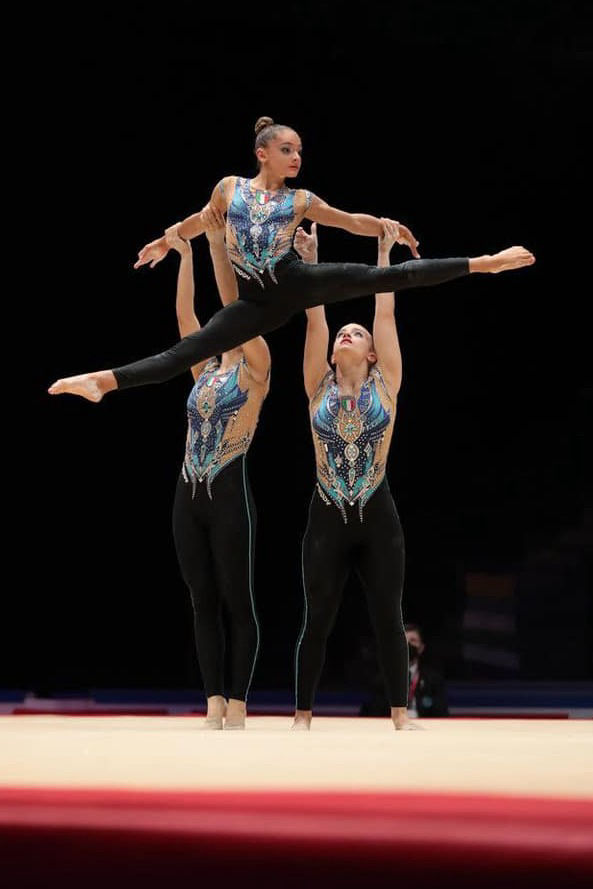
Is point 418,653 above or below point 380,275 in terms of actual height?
below

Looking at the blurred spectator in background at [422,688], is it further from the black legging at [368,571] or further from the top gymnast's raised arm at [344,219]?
the top gymnast's raised arm at [344,219]

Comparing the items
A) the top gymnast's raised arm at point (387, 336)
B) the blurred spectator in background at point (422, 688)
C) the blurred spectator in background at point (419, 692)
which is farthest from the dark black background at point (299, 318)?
the top gymnast's raised arm at point (387, 336)

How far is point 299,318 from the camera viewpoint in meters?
6.75

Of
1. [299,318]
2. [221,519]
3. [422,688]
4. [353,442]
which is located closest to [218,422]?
[221,519]

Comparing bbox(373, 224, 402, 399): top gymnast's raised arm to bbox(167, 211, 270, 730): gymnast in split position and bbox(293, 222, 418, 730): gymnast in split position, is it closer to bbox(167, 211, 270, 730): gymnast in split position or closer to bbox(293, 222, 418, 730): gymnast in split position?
bbox(293, 222, 418, 730): gymnast in split position

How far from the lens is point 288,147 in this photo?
3.21 meters

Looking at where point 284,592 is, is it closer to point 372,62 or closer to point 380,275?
point 372,62

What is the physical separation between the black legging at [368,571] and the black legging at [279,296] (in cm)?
56

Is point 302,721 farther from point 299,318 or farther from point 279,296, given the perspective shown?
point 299,318

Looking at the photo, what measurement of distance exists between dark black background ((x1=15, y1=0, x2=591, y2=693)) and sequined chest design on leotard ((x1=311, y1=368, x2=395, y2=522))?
292cm

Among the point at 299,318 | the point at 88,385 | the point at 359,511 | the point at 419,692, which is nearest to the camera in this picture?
the point at 88,385

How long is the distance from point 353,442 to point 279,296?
47cm

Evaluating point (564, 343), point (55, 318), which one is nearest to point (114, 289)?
point (55, 318)

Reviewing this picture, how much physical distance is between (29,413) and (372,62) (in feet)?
8.66
